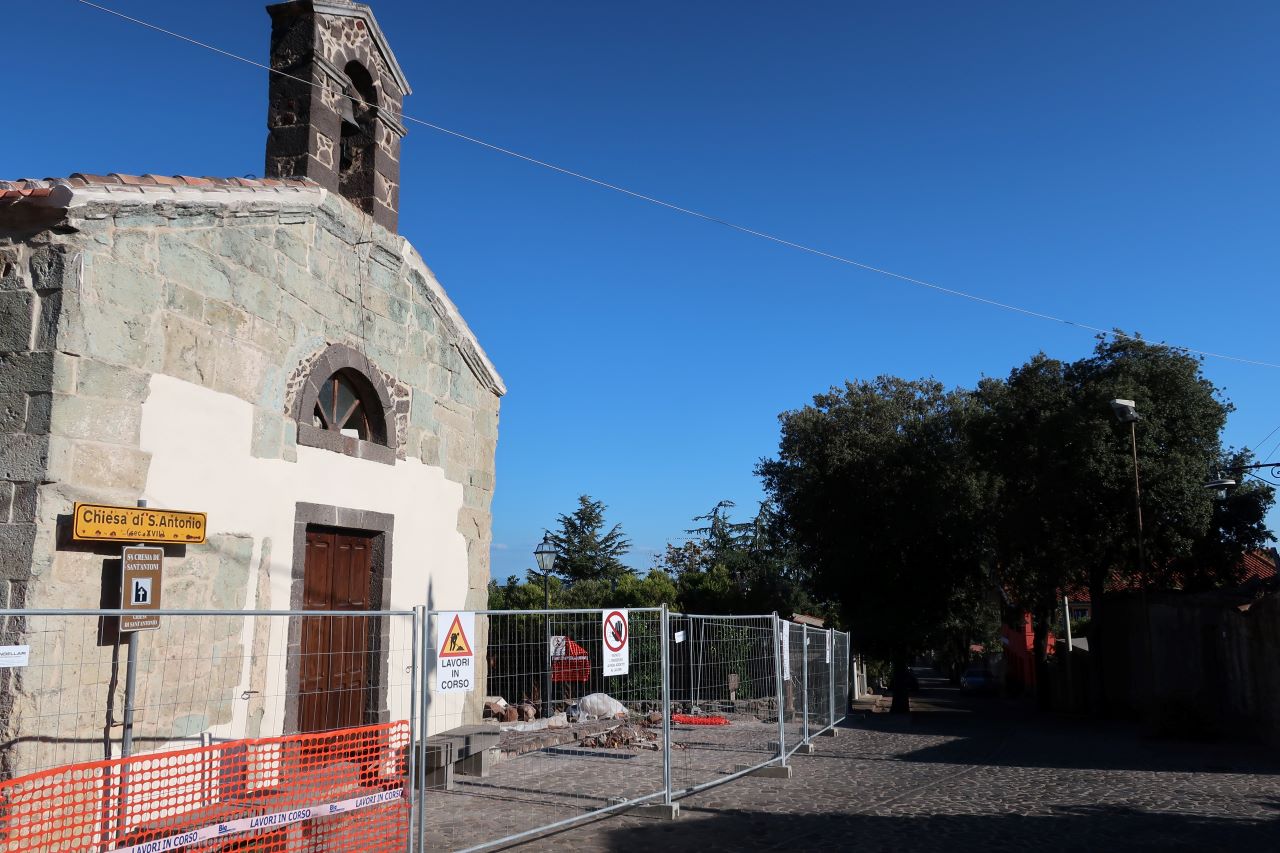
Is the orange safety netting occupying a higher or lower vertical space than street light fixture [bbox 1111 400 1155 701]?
lower

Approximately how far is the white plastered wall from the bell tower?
277 centimetres

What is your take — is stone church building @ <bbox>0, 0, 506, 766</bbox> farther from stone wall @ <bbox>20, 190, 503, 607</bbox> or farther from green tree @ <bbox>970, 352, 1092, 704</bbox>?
green tree @ <bbox>970, 352, 1092, 704</bbox>

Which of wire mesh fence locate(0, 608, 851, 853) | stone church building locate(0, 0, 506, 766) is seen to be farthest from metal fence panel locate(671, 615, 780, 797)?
stone church building locate(0, 0, 506, 766)

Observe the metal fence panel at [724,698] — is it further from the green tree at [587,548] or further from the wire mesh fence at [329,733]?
the green tree at [587,548]

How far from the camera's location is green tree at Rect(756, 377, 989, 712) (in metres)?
24.9

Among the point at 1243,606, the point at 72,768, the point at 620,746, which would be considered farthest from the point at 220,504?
the point at 1243,606

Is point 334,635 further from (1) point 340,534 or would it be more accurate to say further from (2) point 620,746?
(2) point 620,746

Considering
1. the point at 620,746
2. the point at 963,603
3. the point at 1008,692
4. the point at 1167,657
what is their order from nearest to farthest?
the point at 620,746
the point at 1167,657
the point at 963,603
the point at 1008,692

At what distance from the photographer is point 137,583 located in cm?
673

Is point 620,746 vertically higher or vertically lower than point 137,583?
lower

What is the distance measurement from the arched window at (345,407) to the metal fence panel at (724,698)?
13.4 ft

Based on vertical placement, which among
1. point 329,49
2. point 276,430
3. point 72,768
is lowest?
point 72,768

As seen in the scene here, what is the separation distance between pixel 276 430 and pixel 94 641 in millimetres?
2363

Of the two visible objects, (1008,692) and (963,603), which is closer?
(963,603)
